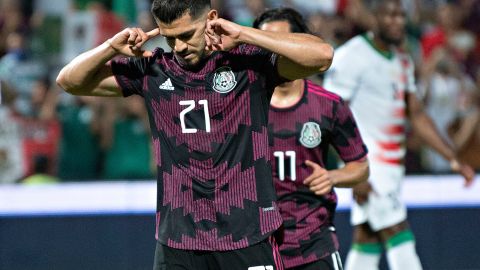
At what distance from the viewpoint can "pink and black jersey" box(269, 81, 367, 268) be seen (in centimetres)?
495

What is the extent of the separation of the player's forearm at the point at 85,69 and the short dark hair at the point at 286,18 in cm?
131

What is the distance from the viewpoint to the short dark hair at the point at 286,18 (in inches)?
203

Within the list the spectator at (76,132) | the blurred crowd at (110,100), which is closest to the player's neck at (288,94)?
the blurred crowd at (110,100)

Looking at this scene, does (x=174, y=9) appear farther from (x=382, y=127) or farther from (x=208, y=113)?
(x=382, y=127)

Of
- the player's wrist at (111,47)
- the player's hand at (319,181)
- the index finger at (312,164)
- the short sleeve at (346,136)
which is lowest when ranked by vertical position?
the player's hand at (319,181)

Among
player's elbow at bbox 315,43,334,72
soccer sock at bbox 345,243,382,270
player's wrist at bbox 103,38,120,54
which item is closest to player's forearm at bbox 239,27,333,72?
player's elbow at bbox 315,43,334,72

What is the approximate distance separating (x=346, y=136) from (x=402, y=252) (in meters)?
2.00

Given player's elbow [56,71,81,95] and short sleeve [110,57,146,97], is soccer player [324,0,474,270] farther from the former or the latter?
player's elbow [56,71,81,95]

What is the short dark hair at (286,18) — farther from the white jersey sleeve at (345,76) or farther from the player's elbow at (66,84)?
the white jersey sleeve at (345,76)

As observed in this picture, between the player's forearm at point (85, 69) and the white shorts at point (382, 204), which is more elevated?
the player's forearm at point (85, 69)

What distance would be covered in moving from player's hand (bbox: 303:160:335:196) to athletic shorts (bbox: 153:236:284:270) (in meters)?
0.66

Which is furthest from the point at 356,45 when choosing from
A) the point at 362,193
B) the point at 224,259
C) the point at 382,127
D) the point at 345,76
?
the point at 224,259

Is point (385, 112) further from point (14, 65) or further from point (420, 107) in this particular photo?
point (14, 65)

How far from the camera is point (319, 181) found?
4.68 m
